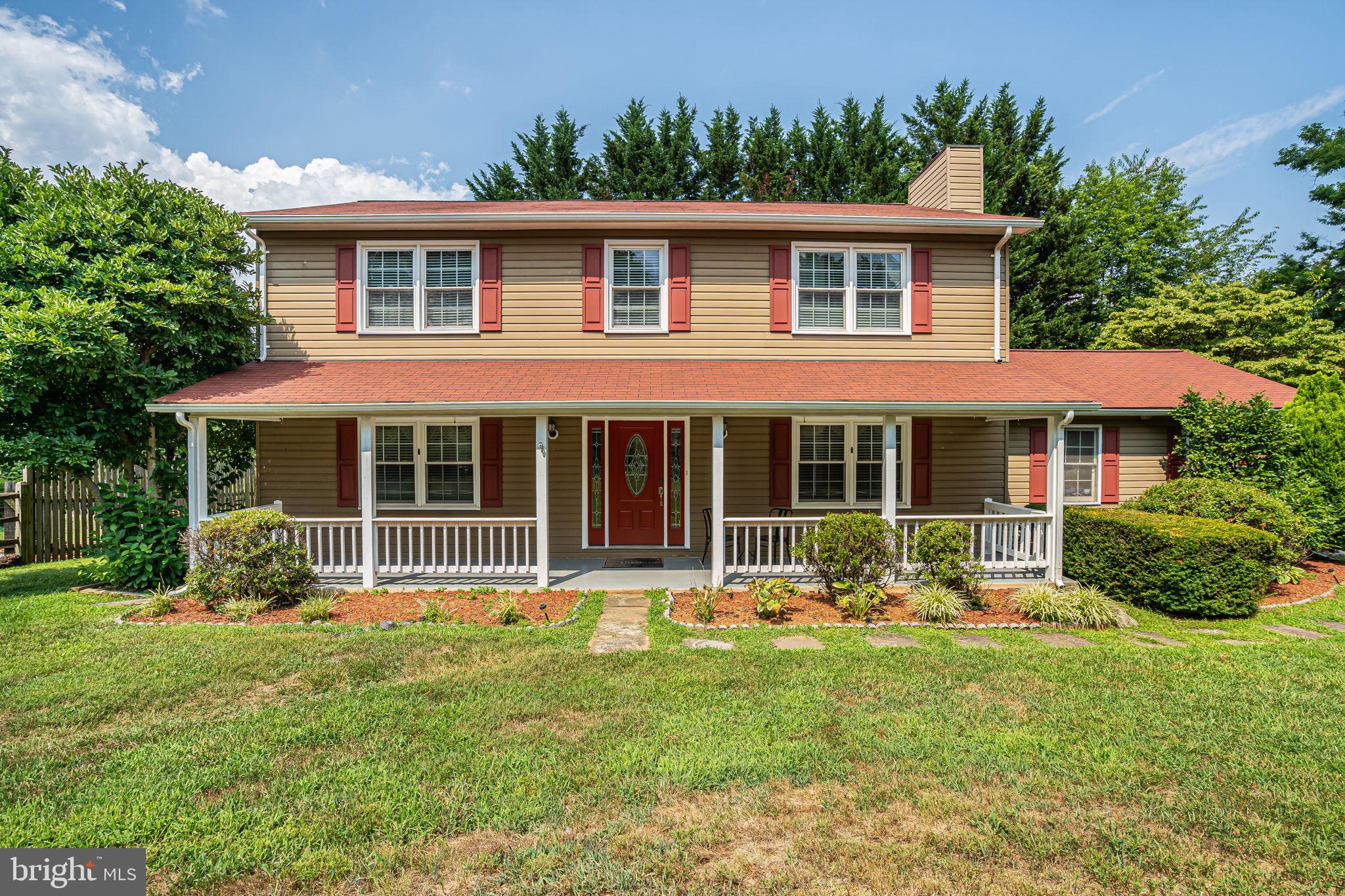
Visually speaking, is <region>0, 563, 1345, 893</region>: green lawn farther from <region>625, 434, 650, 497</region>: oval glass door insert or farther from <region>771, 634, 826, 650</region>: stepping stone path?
<region>625, 434, 650, 497</region>: oval glass door insert

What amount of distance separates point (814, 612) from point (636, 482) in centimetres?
383

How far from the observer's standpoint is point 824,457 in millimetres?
9805

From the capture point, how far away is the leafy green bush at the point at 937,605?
6.55m

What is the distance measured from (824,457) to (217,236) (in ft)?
32.5

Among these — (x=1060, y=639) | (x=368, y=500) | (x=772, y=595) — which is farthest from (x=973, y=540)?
(x=368, y=500)

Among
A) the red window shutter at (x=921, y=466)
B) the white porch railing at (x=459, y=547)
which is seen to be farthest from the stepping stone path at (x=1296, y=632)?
the white porch railing at (x=459, y=547)

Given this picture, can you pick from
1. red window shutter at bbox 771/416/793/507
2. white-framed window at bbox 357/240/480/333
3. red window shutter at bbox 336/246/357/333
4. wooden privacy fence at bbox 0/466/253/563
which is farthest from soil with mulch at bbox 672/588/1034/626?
wooden privacy fence at bbox 0/466/253/563

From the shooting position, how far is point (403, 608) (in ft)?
22.8

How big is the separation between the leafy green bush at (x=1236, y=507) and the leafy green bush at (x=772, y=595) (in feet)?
19.4

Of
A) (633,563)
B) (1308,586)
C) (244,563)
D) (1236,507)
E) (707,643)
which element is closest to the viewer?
(707,643)

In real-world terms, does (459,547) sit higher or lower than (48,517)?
lower

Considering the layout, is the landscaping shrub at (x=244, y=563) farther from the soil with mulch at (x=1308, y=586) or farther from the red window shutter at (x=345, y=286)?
the soil with mulch at (x=1308, y=586)

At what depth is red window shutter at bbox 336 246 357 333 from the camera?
31.0ft

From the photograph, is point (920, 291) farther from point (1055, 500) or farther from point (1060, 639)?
point (1060, 639)
